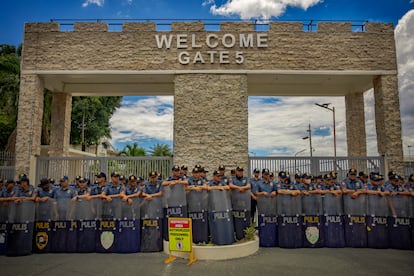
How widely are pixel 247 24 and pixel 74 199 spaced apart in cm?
1022

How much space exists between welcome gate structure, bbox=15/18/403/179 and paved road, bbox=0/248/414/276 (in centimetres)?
665

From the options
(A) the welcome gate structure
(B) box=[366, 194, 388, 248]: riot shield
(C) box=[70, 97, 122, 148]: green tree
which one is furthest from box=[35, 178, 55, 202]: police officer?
(C) box=[70, 97, 122, 148]: green tree

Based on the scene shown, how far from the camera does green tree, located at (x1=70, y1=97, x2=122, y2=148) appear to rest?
27.5 m

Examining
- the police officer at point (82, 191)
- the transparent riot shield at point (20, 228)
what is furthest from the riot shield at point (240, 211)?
the transparent riot shield at point (20, 228)

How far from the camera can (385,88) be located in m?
13.4

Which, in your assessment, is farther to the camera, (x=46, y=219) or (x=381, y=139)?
(x=381, y=139)

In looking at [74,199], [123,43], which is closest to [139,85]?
[123,43]

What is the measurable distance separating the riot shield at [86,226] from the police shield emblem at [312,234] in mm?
4886

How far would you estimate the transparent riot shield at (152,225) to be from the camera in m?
7.03

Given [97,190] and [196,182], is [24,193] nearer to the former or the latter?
[97,190]

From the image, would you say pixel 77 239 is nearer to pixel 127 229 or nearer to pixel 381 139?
pixel 127 229

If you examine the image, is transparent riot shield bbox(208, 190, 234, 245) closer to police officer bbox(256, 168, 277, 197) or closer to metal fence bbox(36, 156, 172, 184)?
police officer bbox(256, 168, 277, 197)

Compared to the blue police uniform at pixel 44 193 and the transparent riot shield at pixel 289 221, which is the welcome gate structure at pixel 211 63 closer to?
the transparent riot shield at pixel 289 221

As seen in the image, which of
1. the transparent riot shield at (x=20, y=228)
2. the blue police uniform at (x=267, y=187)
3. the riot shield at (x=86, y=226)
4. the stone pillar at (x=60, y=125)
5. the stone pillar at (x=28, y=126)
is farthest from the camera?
the stone pillar at (x=60, y=125)
